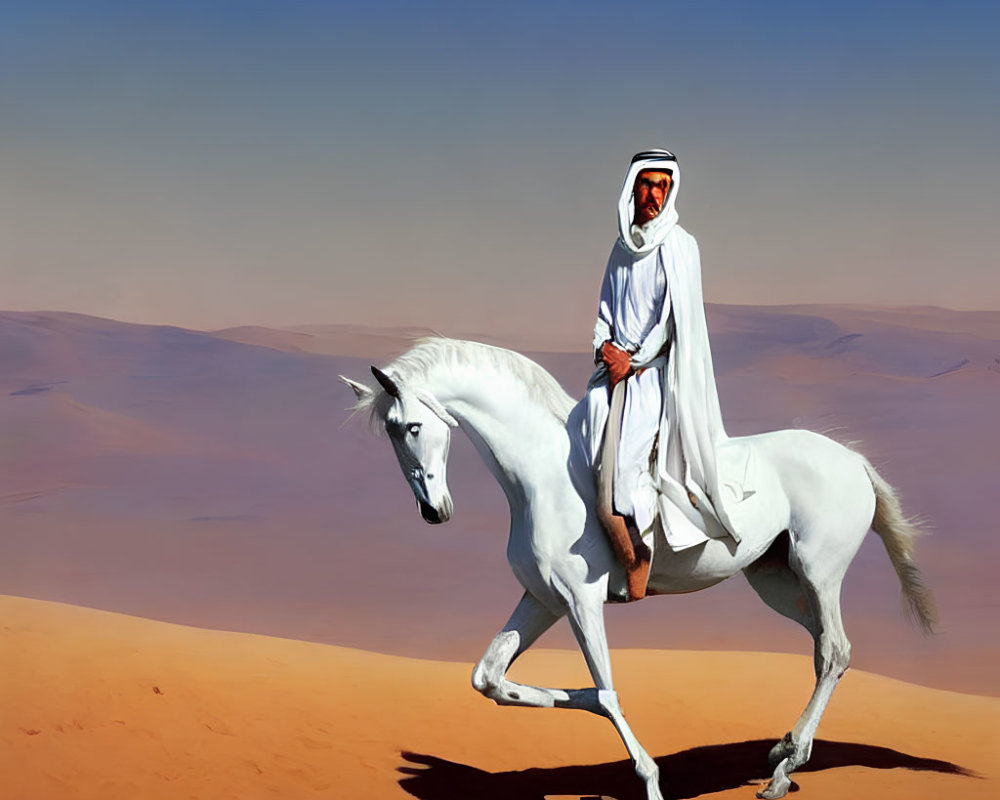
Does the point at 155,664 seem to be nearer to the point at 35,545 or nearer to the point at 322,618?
the point at 322,618

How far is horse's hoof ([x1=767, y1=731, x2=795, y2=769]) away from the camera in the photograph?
6.71 metres

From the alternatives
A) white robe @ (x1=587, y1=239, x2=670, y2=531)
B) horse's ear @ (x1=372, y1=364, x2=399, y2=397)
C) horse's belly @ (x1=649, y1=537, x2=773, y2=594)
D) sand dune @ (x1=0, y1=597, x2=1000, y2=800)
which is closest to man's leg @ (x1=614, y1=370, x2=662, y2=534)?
white robe @ (x1=587, y1=239, x2=670, y2=531)

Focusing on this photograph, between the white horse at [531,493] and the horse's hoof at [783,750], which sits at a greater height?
the white horse at [531,493]

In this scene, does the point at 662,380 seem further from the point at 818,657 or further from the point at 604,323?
the point at 818,657

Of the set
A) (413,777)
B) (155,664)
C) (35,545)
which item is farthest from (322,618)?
(413,777)

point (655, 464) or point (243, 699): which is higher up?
point (655, 464)

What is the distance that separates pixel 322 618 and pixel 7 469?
21.3ft

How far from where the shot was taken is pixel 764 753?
25.6ft

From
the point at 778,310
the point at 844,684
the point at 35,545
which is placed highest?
the point at 778,310

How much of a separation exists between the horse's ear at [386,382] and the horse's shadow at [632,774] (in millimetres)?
2283

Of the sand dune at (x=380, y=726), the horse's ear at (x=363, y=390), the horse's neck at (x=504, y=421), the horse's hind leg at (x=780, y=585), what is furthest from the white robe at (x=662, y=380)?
the sand dune at (x=380, y=726)

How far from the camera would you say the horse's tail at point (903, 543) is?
279 inches

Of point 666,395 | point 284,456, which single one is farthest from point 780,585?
point 284,456

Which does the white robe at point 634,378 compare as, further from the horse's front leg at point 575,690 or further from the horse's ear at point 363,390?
the horse's ear at point 363,390
